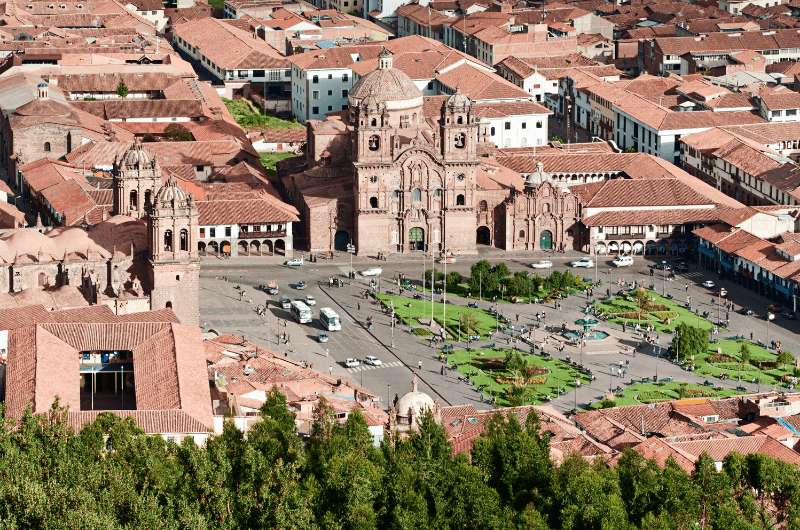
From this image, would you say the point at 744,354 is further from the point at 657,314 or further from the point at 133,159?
the point at 133,159

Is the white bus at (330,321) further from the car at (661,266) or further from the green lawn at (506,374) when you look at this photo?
the car at (661,266)

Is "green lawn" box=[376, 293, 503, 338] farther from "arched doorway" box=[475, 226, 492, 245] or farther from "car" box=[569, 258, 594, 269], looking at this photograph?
"arched doorway" box=[475, 226, 492, 245]

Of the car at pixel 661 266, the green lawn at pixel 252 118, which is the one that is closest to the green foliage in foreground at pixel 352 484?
the car at pixel 661 266

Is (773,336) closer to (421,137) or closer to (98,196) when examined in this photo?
(421,137)

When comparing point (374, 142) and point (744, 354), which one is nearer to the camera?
point (744, 354)

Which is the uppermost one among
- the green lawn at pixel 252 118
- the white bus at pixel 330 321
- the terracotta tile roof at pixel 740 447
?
the terracotta tile roof at pixel 740 447

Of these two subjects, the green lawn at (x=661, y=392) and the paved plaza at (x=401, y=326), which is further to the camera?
the paved plaza at (x=401, y=326)

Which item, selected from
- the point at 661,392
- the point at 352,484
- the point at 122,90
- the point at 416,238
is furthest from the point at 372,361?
the point at 122,90

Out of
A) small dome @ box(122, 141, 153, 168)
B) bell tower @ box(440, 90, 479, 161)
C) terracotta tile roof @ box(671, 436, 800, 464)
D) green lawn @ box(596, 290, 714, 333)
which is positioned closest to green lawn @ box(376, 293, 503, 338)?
green lawn @ box(596, 290, 714, 333)
